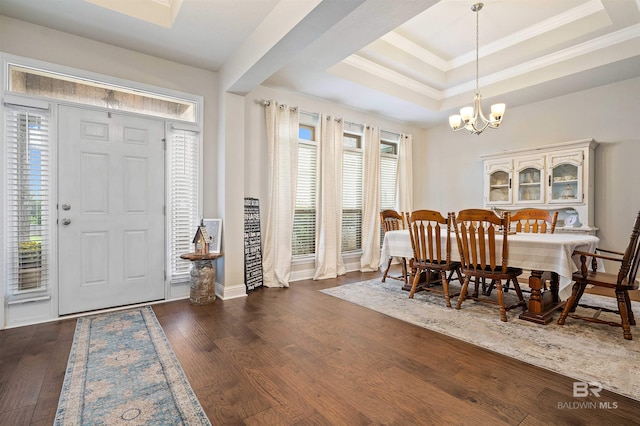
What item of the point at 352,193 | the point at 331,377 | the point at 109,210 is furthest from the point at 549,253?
the point at 109,210

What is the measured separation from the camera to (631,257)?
2.50 meters

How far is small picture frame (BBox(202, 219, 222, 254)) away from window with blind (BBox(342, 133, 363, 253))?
2272 millimetres

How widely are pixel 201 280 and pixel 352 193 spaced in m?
2.92

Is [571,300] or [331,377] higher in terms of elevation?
[571,300]

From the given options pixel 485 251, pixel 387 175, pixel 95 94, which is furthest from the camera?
pixel 387 175

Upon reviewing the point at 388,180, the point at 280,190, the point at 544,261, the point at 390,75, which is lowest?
the point at 544,261

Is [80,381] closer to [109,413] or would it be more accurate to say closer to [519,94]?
[109,413]

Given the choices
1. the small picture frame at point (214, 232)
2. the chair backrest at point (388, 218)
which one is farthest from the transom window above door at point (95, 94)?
the chair backrest at point (388, 218)

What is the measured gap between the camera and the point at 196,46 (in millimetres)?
3277

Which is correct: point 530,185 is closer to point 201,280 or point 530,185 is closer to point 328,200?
point 328,200

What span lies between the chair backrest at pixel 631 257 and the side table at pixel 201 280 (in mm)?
3809

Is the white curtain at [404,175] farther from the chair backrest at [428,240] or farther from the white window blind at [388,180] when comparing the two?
the chair backrest at [428,240]

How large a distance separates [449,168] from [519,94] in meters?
1.78

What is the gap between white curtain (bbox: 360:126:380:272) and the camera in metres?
5.37
